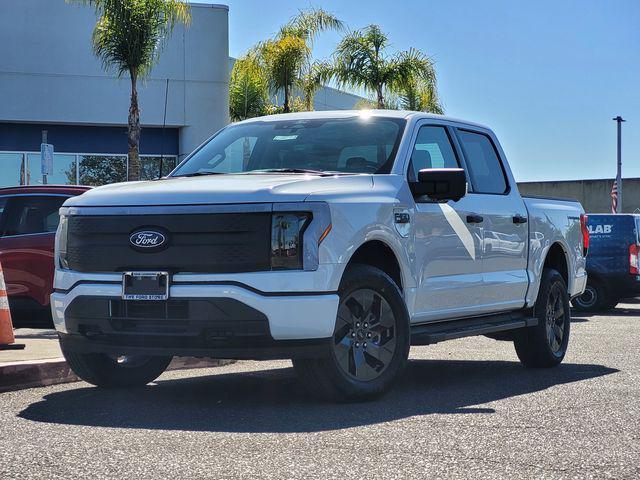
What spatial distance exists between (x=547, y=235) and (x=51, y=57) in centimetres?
2214

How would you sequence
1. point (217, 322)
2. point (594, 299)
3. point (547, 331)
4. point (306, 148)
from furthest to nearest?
1. point (594, 299)
2. point (547, 331)
3. point (306, 148)
4. point (217, 322)

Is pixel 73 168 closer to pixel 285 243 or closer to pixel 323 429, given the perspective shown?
pixel 285 243

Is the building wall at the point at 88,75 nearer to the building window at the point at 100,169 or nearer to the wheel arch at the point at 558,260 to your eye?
the building window at the point at 100,169

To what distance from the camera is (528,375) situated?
371 inches

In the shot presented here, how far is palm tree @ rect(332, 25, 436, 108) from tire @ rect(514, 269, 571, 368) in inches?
860

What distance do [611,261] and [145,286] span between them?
1434 centimetres

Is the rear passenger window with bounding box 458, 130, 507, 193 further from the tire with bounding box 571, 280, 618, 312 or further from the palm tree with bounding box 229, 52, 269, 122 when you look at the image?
the palm tree with bounding box 229, 52, 269, 122

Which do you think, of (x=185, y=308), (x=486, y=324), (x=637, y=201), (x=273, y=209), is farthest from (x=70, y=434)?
(x=637, y=201)

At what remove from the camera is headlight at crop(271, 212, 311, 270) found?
267 inches

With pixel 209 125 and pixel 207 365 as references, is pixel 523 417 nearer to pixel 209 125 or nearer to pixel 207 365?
pixel 207 365

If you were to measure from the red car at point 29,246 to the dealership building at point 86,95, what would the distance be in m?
17.1

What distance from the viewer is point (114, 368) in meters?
8.01

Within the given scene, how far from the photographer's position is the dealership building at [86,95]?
96.9ft

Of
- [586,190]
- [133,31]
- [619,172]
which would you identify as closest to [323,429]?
[133,31]
